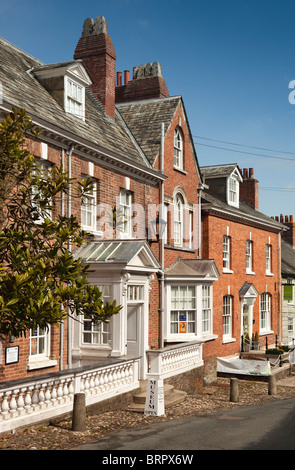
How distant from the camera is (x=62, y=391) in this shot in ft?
39.7

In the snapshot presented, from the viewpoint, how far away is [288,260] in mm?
40156

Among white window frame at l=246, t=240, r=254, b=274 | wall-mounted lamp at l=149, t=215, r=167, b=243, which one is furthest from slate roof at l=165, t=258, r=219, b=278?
white window frame at l=246, t=240, r=254, b=274

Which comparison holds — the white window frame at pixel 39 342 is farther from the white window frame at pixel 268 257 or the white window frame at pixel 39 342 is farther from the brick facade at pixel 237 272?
the white window frame at pixel 268 257

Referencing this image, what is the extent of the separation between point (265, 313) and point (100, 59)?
1935 cm

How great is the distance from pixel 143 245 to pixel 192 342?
5321 mm

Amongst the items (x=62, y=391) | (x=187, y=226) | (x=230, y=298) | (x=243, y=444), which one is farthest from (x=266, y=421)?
(x=230, y=298)

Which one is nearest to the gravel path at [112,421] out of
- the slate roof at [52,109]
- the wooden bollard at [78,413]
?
the wooden bollard at [78,413]

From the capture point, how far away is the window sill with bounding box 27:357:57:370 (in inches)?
569

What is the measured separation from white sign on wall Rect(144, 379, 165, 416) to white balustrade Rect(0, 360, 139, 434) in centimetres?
96

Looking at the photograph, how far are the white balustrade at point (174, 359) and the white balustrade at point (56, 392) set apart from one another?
200cm

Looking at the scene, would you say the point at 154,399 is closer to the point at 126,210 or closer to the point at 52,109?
the point at 126,210

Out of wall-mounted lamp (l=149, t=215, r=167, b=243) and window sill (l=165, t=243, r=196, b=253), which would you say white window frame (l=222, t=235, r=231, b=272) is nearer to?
window sill (l=165, t=243, r=196, b=253)

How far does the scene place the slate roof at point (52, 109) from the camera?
15.5 metres

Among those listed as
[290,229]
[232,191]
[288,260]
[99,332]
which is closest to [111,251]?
[99,332]
